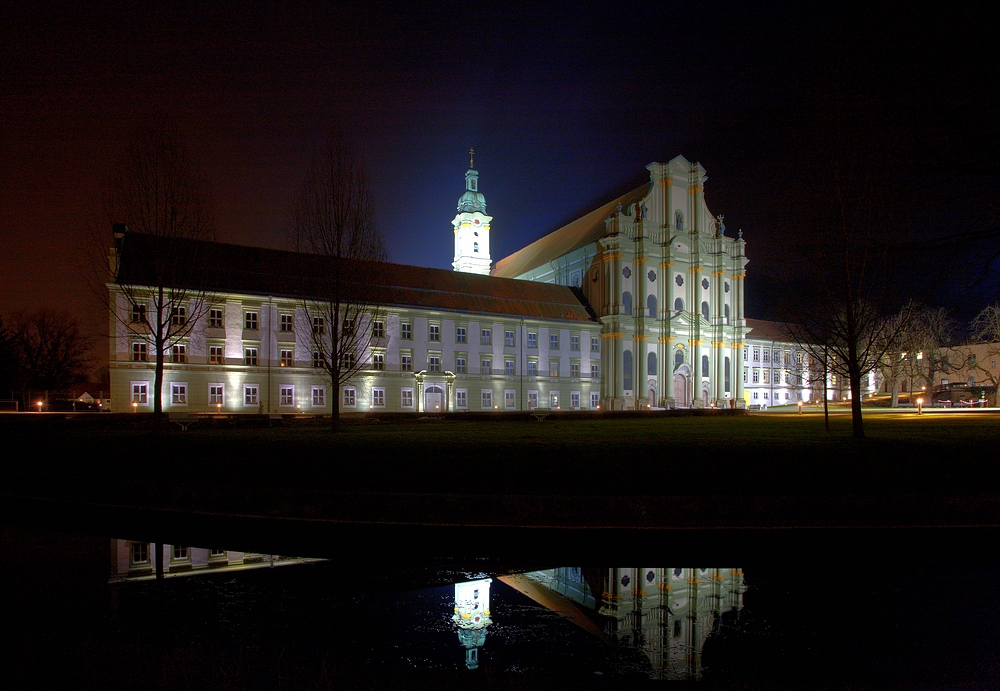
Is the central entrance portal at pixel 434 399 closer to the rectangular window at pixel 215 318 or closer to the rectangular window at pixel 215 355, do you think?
the rectangular window at pixel 215 355

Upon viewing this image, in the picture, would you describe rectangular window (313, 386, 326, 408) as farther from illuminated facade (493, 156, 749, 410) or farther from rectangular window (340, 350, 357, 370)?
illuminated facade (493, 156, 749, 410)

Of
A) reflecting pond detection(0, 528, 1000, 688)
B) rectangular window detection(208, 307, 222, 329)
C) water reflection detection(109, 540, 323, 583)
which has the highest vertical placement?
rectangular window detection(208, 307, 222, 329)

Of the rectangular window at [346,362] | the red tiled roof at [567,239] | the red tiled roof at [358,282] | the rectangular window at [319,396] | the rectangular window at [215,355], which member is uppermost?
the red tiled roof at [567,239]

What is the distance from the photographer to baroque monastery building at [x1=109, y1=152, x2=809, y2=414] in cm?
4494

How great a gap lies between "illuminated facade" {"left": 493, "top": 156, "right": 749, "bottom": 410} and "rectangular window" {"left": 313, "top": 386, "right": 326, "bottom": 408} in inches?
1157

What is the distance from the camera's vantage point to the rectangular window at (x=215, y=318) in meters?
45.5

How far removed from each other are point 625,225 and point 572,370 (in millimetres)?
17054

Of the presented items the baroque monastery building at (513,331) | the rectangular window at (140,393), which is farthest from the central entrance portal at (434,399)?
the rectangular window at (140,393)

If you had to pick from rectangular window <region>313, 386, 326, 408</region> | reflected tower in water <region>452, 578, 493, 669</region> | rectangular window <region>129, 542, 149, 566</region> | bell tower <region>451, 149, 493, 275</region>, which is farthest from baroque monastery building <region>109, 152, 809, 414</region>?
reflected tower in water <region>452, 578, 493, 669</region>

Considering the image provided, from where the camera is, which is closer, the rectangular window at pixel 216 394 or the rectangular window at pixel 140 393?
the rectangular window at pixel 140 393

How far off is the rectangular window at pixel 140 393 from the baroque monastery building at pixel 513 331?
0.08 m

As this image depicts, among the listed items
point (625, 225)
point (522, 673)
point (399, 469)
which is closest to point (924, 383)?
point (625, 225)

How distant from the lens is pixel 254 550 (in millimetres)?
9281

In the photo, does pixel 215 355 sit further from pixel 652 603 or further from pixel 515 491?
pixel 652 603
